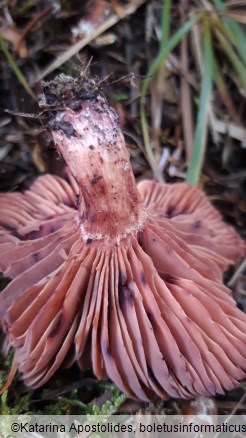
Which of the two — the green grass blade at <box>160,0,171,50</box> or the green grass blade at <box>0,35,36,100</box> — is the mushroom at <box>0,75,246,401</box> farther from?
the green grass blade at <box>160,0,171,50</box>

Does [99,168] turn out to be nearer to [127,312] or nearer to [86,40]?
[127,312]

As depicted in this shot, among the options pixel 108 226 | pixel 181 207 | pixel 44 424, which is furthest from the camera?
pixel 181 207

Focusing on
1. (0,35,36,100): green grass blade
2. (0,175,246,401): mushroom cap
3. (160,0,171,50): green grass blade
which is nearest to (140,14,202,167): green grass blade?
(160,0,171,50): green grass blade

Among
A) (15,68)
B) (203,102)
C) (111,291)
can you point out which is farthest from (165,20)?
(111,291)

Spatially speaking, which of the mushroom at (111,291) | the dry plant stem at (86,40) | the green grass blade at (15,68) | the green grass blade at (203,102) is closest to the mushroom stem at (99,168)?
the mushroom at (111,291)

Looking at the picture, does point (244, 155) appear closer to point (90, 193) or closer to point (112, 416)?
point (90, 193)

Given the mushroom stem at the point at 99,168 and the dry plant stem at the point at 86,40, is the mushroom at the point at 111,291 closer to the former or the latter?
the mushroom stem at the point at 99,168

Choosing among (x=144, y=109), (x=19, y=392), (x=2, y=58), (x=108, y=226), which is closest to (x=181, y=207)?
(x=108, y=226)
